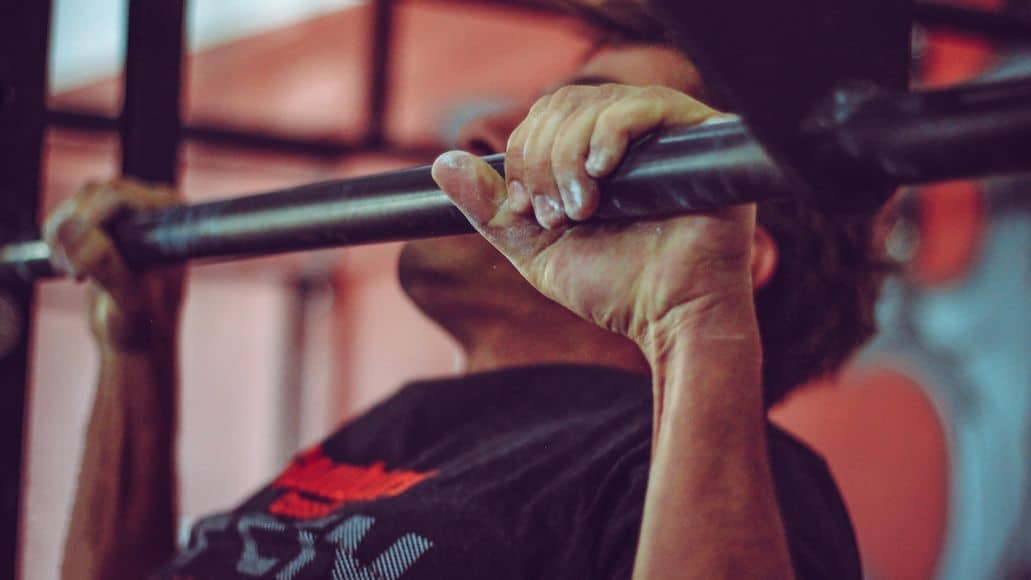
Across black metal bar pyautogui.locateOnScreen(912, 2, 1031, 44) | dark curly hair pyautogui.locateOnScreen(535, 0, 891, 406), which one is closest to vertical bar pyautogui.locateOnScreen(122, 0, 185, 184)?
dark curly hair pyautogui.locateOnScreen(535, 0, 891, 406)

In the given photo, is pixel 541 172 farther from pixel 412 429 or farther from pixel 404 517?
pixel 412 429

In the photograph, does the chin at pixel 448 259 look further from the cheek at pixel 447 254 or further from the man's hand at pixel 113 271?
the man's hand at pixel 113 271

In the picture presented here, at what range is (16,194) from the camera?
3.15 feet

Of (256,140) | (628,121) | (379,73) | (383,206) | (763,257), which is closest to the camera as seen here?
(628,121)

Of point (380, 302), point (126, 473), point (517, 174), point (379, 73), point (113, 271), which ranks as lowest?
point (380, 302)

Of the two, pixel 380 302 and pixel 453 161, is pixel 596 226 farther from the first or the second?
pixel 380 302

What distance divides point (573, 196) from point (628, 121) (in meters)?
0.04

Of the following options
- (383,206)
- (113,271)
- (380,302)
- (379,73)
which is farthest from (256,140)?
(380,302)

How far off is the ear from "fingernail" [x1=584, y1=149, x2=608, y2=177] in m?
0.39

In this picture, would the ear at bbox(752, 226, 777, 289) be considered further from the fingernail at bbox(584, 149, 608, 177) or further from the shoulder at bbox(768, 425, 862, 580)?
the fingernail at bbox(584, 149, 608, 177)

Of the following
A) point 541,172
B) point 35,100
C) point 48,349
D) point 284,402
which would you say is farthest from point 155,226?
point 284,402

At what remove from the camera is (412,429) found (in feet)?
3.08

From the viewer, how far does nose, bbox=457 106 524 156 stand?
0.92 metres

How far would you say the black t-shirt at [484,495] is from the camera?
70cm
